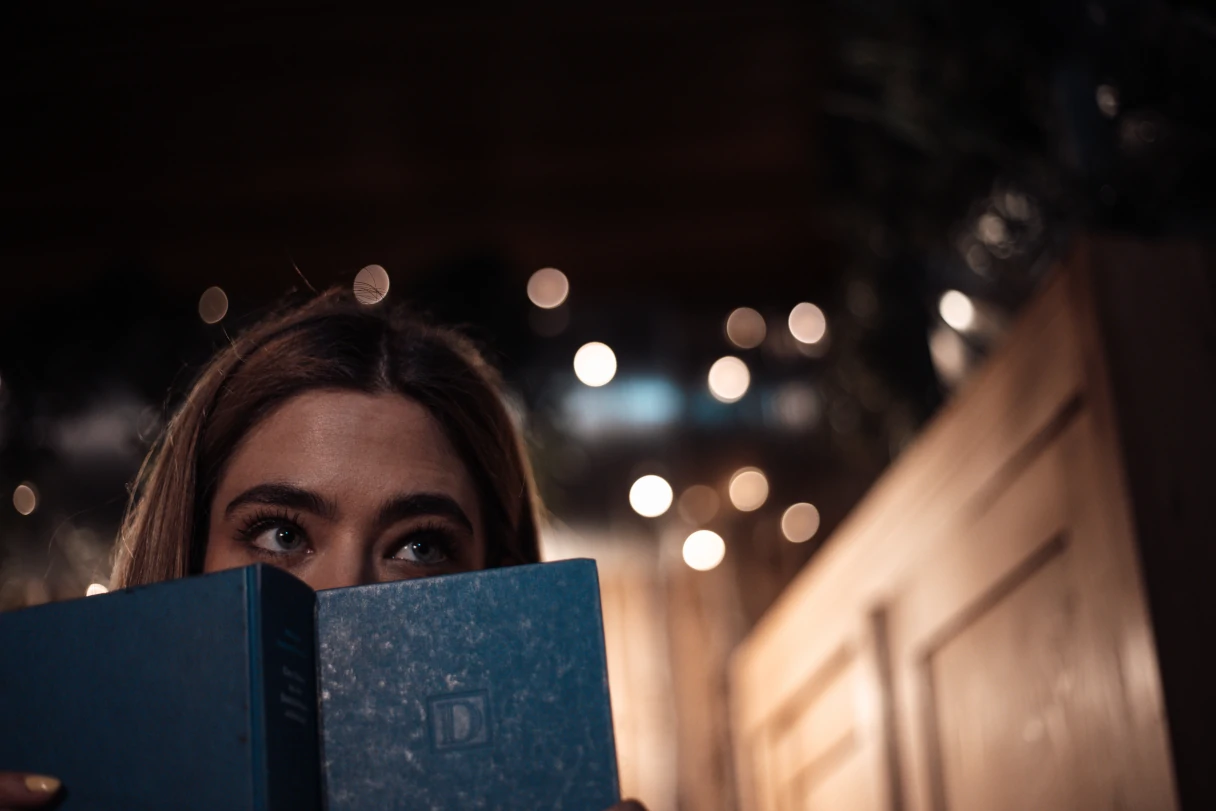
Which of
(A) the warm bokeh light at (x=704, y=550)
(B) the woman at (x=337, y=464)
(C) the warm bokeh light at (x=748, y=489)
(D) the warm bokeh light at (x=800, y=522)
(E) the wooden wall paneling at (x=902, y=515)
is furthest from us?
(C) the warm bokeh light at (x=748, y=489)

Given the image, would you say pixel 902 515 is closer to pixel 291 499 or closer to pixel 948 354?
pixel 948 354

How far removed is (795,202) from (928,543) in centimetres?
166

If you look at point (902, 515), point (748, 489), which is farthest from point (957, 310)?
point (748, 489)

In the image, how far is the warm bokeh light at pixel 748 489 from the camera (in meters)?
3.13

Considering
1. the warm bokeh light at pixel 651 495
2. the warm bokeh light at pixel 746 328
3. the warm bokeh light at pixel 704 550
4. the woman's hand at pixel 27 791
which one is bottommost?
the woman's hand at pixel 27 791

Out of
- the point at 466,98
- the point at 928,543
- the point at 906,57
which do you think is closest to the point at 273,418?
the point at 928,543

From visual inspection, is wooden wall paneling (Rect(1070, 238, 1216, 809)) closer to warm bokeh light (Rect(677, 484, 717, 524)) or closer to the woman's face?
the woman's face

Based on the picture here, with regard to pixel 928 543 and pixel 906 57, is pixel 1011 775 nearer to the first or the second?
pixel 928 543

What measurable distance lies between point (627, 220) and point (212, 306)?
99cm

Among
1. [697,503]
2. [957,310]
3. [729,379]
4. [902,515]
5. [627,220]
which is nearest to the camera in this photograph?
[902,515]

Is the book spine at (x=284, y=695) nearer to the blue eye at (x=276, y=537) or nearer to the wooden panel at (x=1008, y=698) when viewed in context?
the blue eye at (x=276, y=537)

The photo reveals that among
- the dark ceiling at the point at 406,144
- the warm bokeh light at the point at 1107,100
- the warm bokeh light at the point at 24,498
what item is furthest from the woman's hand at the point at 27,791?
the dark ceiling at the point at 406,144

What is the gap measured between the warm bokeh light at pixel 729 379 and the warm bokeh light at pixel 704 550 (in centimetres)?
46

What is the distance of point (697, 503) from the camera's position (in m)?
3.34
